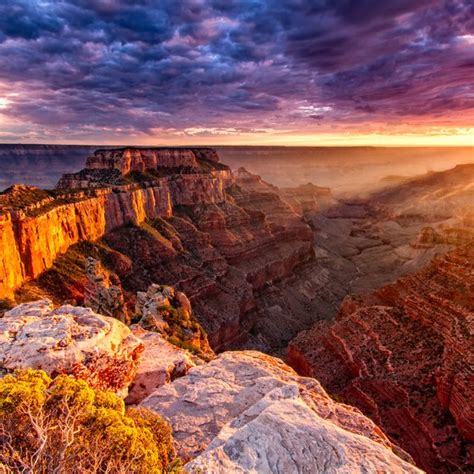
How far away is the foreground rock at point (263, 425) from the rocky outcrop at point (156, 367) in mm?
845

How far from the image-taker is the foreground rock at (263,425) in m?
13.2

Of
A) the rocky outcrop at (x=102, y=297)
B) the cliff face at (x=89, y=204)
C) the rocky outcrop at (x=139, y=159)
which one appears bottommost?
the rocky outcrop at (x=102, y=297)

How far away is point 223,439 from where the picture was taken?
46.2ft

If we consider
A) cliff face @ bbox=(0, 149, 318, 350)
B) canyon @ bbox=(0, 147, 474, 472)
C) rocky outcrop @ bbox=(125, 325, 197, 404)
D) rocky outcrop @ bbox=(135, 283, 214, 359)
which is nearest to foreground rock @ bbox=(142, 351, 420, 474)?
canyon @ bbox=(0, 147, 474, 472)

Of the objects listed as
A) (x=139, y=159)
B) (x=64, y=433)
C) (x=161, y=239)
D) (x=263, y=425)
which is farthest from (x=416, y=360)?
(x=139, y=159)

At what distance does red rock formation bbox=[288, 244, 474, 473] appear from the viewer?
91.7 ft

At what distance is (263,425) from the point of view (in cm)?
1457

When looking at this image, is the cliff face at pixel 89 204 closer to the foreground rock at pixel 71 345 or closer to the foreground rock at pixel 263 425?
the foreground rock at pixel 71 345

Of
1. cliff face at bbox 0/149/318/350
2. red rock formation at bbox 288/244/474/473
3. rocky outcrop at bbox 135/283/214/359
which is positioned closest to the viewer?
red rock formation at bbox 288/244/474/473

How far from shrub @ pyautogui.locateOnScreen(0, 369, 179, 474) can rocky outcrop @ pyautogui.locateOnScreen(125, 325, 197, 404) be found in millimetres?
7166

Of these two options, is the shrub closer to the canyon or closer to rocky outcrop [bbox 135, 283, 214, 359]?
the canyon

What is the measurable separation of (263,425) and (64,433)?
7.42m

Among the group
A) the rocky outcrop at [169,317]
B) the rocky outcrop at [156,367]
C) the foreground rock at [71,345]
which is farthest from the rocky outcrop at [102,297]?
the foreground rock at [71,345]

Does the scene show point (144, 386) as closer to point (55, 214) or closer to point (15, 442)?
point (15, 442)
